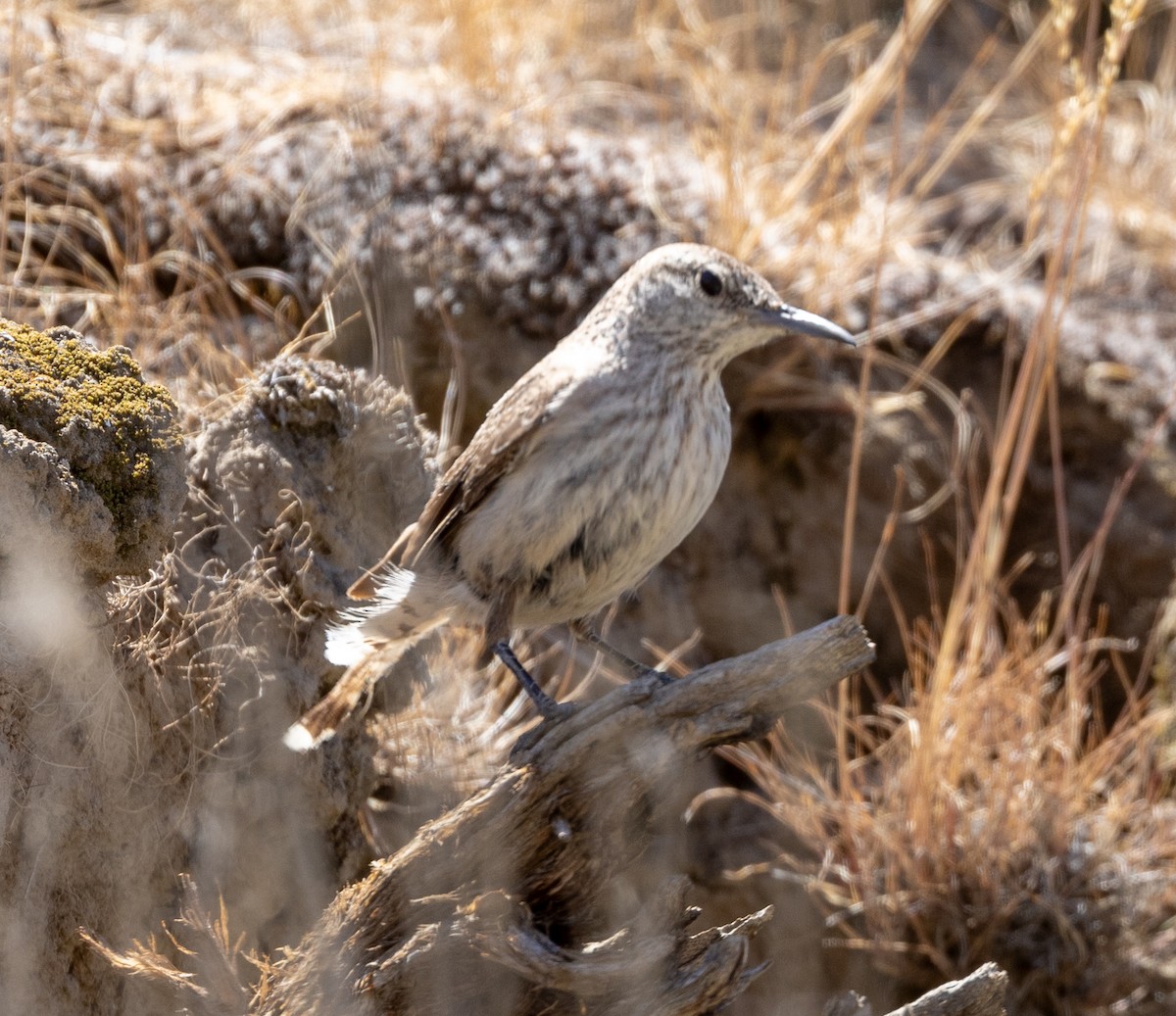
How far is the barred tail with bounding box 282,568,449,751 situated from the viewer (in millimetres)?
2920

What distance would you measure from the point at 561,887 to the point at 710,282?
52.7 inches

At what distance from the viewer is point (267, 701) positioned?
3.02 metres

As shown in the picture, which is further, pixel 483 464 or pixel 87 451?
pixel 483 464

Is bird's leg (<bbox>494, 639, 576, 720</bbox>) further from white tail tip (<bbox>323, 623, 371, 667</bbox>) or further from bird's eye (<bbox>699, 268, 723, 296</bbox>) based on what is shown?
bird's eye (<bbox>699, 268, 723, 296</bbox>)

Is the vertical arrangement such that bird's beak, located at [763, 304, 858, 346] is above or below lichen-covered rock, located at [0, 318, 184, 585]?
below

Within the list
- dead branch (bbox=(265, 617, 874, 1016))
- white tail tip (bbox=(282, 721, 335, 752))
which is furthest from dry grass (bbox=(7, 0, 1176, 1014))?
dead branch (bbox=(265, 617, 874, 1016))

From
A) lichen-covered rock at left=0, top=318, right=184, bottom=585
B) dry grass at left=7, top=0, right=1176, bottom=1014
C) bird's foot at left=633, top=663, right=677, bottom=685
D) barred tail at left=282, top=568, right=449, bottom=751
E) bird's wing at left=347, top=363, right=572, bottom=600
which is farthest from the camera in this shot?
dry grass at left=7, top=0, right=1176, bottom=1014

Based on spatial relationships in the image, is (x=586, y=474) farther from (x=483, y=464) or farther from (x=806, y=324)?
(x=806, y=324)

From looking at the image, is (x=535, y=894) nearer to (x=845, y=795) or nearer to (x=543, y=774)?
(x=543, y=774)

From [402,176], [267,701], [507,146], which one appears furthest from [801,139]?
[267,701]

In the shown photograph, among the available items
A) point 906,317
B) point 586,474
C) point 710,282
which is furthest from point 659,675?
point 906,317

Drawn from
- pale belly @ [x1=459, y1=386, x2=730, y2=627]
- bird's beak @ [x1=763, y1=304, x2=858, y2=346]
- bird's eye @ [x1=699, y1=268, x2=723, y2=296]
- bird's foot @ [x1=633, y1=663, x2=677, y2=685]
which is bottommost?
bird's foot @ [x1=633, y1=663, x2=677, y2=685]

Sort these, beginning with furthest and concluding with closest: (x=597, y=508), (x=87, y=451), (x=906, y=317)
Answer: (x=906, y=317)
(x=597, y=508)
(x=87, y=451)

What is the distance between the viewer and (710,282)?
112 inches
